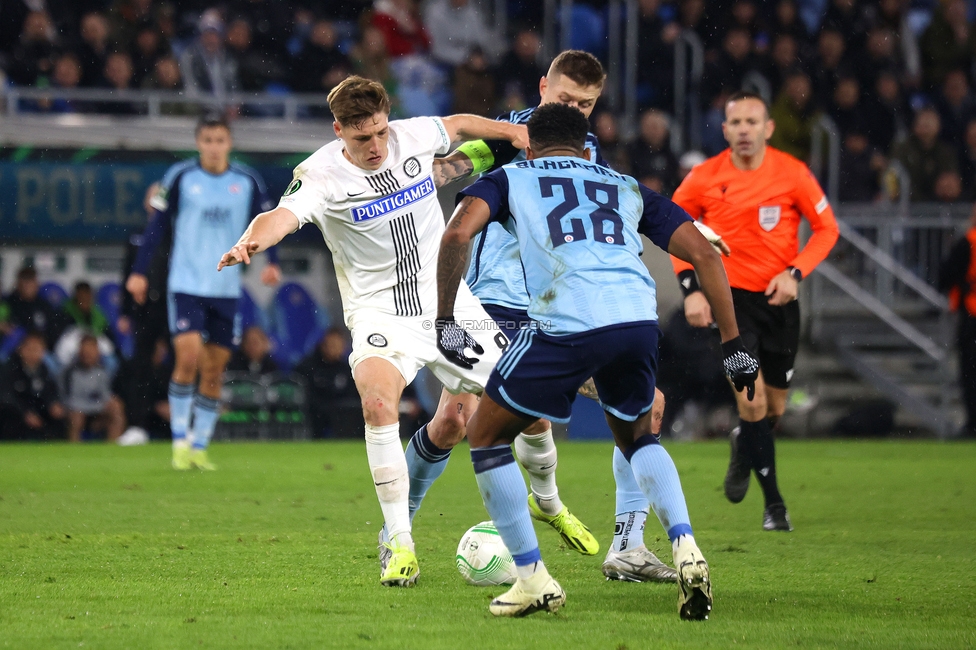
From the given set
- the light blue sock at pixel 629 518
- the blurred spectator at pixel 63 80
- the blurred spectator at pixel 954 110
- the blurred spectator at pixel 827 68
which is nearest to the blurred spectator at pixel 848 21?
the blurred spectator at pixel 827 68

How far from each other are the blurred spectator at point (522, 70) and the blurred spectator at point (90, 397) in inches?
240

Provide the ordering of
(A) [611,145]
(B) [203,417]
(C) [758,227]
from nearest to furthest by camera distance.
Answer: (C) [758,227] < (B) [203,417] < (A) [611,145]

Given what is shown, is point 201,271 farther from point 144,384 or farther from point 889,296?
point 889,296

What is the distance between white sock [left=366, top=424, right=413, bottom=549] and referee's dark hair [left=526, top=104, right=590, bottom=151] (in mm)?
1463

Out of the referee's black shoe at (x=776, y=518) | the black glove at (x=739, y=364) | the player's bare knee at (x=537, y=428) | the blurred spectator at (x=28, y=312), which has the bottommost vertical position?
the referee's black shoe at (x=776, y=518)

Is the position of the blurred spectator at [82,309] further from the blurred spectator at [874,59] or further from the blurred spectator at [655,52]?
the blurred spectator at [874,59]

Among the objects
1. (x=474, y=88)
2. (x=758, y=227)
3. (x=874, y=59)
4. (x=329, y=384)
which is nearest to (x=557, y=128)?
(x=758, y=227)

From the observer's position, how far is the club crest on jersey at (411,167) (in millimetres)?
6082

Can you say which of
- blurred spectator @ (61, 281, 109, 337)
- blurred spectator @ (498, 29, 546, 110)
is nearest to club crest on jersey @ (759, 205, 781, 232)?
blurred spectator @ (61, 281, 109, 337)

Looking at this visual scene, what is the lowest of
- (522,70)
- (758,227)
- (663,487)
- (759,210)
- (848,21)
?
(663,487)

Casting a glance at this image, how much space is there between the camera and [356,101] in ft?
18.7

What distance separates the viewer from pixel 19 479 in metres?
9.98

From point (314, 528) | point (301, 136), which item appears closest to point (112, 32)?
point (301, 136)

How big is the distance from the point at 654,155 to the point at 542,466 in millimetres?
9828
